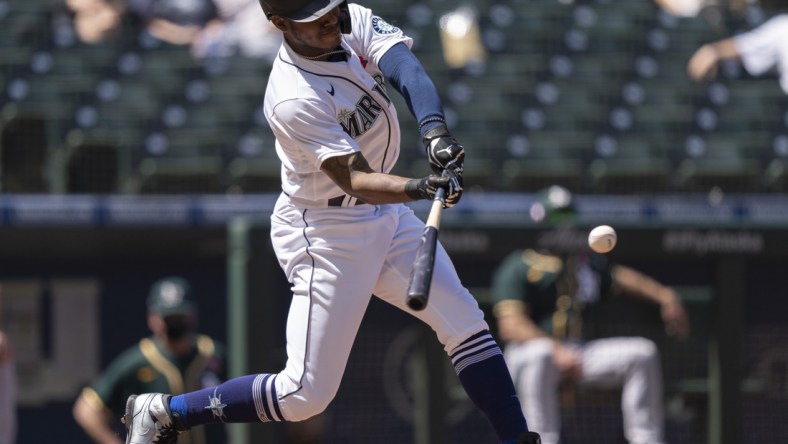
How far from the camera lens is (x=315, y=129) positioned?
3.37 meters

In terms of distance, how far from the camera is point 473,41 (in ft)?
28.1

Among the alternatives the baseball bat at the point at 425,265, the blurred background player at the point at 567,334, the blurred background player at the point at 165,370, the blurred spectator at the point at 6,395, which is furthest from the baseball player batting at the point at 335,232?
the blurred spectator at the point at 6,395

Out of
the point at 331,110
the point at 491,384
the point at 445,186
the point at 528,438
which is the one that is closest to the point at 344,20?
the point at 331,110

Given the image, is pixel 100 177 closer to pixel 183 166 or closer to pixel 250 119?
pixel 183 166

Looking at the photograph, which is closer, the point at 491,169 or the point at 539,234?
the point at 539,234

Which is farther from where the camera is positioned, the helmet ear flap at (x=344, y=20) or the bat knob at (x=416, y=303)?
the helmet ear flap at (x=344, y=20)

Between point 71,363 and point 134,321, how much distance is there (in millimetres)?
377

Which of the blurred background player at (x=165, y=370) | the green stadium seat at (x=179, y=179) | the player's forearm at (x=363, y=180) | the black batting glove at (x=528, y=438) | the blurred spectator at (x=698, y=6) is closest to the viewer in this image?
the player's forearm at (x=363, y=180)

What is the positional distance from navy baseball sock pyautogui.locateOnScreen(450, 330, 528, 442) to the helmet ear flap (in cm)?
93

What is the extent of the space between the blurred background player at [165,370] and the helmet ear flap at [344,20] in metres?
2.51

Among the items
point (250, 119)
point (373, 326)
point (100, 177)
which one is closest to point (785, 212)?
point (373, 326)

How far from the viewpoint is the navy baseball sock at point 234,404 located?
12.1ft

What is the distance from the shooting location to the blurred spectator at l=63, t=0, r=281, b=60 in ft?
26.6

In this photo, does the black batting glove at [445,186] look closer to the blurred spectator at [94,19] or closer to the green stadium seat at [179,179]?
the green stadium seat at [179,179]
